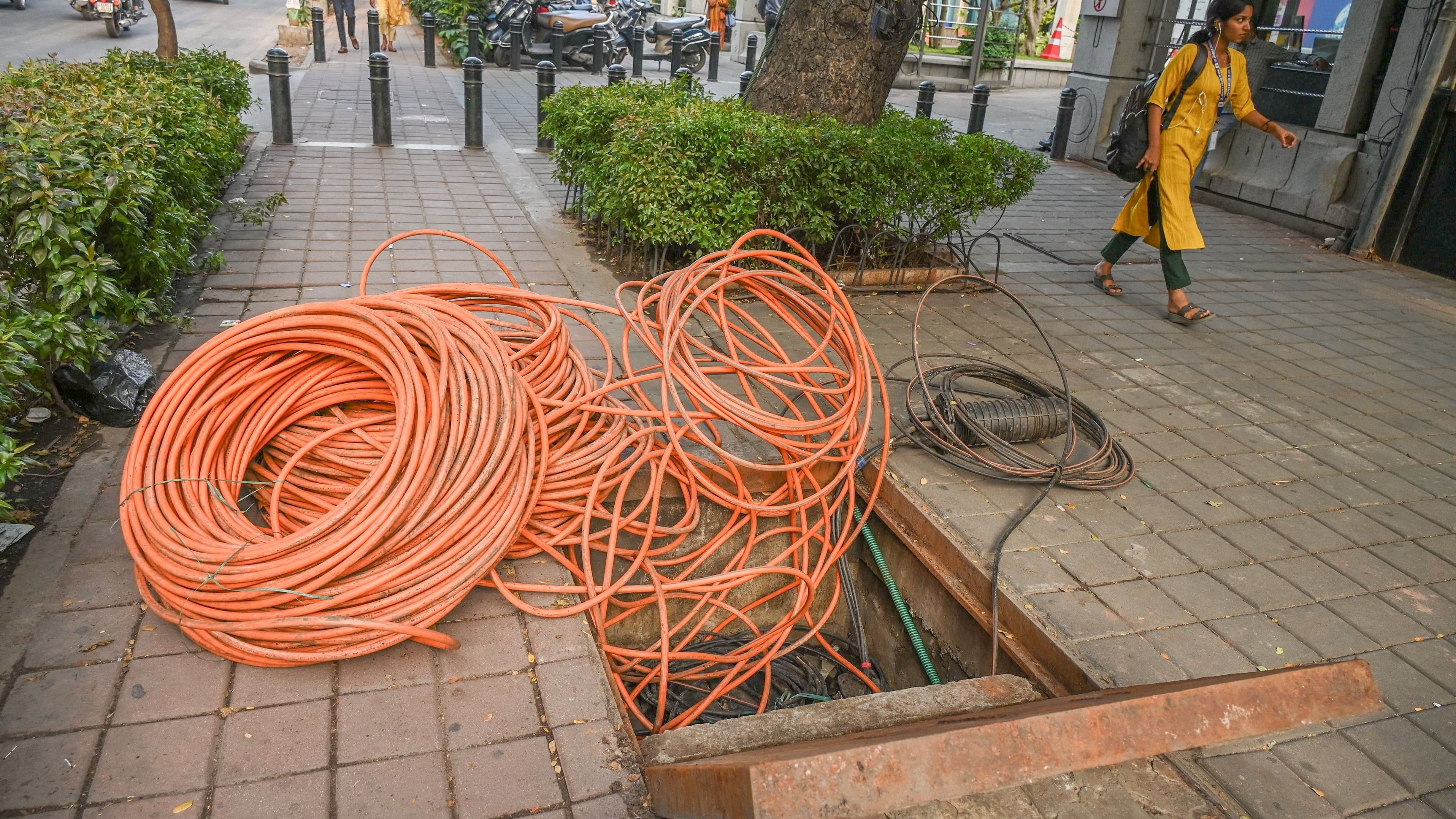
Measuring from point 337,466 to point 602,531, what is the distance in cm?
89

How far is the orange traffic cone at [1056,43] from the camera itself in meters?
26.7

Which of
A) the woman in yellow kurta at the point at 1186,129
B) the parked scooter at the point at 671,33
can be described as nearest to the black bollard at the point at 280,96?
the woman in yellow kurta at the point at 1186,129

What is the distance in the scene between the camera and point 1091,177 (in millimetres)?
11102

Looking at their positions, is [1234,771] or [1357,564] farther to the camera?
[1357,564]

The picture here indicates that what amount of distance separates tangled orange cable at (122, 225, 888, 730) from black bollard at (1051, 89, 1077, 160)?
9.10m

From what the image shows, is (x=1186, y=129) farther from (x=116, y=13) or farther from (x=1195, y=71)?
(x=116, y=13)

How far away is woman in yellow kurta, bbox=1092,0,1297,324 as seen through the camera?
5.72 metres

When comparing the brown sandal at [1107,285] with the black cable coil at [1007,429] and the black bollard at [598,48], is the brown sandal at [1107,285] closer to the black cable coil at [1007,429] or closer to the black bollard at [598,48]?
the black cable coil at [1007,429]

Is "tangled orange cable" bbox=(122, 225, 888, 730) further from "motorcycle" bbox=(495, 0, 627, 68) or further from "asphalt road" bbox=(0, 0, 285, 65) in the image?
"motorcycle" bbox=(495, 0, 627, 68)

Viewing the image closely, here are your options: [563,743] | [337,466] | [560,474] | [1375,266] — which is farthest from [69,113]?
[1375,266]

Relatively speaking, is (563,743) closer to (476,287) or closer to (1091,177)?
(476,287)

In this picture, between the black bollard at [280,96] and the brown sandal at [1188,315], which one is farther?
the black bollard at [280,96]

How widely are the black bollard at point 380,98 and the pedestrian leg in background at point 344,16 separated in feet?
34.9

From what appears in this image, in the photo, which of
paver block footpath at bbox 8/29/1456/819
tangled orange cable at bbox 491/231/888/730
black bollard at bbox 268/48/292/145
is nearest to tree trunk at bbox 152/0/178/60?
black bollard at bbox 268/48/292/145
